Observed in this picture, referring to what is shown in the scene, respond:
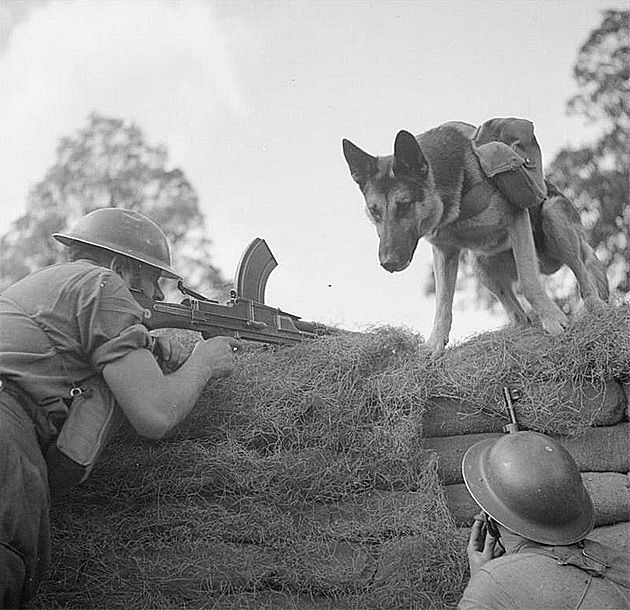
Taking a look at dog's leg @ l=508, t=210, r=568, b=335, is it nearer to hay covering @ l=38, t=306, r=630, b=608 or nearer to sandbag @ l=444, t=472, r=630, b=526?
hay covering @ l=38, t=306, r=630, b=608

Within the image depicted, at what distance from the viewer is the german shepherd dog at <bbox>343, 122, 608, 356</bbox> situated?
3.99 meters

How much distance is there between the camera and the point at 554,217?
4.53 m

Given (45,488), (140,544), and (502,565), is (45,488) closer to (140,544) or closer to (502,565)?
(140,544)

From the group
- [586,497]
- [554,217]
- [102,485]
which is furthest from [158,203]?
[586,497]

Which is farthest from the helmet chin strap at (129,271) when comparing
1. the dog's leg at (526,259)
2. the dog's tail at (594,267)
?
the dog's tail at (594,267)

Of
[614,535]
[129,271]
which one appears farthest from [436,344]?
[129,271]

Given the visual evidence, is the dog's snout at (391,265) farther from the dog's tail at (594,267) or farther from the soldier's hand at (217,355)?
the dog's tail at (594,267)

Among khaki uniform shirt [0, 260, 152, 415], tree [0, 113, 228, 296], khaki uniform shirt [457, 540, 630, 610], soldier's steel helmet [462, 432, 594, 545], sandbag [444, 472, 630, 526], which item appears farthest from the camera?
tree [0, 113, 228, 296]

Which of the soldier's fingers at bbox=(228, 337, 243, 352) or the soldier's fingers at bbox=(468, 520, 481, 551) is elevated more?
the soldier's fingers at bbox=(228, 337, 243, 352)

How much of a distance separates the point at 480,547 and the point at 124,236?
6.03 feet

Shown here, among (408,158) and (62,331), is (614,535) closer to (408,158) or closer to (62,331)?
(408,158)

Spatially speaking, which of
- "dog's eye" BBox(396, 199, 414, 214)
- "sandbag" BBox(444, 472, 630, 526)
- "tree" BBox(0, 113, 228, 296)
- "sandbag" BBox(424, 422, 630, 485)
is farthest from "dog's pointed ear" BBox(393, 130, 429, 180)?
"tree" BBox(0, 113, 228, 296)

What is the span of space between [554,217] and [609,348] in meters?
1.28

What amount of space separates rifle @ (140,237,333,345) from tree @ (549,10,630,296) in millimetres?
5071
